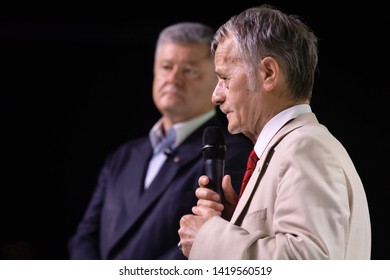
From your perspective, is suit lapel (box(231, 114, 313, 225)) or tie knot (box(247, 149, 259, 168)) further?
tie knot (box(247, 149, 259, 168))

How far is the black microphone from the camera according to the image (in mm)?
1489

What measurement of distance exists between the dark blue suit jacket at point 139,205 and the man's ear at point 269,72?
674 mm

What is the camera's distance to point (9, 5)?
8.82 feet

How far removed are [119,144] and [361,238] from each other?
6.38ft

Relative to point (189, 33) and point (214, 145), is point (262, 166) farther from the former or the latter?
point (189, 33)

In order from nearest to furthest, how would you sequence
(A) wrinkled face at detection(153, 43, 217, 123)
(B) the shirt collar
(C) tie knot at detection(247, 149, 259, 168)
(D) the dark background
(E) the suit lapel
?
(E) the suit lapel, (C) tie knot at detection(247, 149, 259, 168), (B) the shirt collar, (A) wrinkled face at detection(153, 43, 217, 123), (D) the dark background

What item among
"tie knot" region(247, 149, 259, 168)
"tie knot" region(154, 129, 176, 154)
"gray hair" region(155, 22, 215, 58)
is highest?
"gray hair" region(155, 22, 215, 58)

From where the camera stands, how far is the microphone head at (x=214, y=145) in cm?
154

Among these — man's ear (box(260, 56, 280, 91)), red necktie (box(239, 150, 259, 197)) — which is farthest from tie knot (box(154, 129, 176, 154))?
man's ear (box(260, 56, 280, 91))

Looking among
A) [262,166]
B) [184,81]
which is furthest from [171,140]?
[262,166]

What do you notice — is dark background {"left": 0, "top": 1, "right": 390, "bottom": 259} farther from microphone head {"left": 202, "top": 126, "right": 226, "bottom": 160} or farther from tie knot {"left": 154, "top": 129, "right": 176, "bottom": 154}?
microphone head {"left": 202, "top": 126, "right": 226, "bottom": 160}

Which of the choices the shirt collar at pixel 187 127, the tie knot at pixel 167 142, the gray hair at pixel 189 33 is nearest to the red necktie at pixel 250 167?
the shirt collar at pixel 187 127

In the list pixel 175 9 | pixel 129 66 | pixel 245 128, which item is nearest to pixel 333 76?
pixel 245 128

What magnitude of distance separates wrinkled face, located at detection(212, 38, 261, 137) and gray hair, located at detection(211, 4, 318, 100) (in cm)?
2
